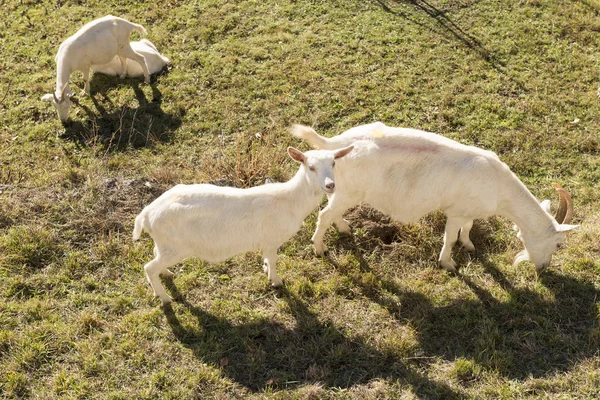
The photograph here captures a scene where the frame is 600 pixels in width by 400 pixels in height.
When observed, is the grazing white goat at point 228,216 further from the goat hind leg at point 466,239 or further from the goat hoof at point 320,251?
the goat hind leg at point 466,239

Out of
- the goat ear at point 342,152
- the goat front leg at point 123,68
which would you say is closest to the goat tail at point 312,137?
the goat ear at point 342,152

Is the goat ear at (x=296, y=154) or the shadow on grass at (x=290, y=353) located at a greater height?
the goat ear at (x=296, y=154)

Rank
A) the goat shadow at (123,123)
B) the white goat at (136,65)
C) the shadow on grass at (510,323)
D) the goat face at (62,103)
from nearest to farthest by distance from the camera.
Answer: the shadow on grass at (510,323)
the goat shadow at (123,123)
the goat face at (62,103)
the white goat at (136,65)

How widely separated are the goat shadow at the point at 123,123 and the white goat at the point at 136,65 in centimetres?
33

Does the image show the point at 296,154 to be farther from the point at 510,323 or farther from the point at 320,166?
the point at 510,323

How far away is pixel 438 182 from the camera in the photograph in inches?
240

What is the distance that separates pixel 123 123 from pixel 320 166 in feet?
16.0

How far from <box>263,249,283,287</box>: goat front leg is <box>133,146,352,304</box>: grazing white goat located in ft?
0.29

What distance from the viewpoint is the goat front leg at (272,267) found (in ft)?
19.5

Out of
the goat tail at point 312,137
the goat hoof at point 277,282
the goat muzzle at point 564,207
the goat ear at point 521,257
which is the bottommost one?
the goat hoof at point 277,282

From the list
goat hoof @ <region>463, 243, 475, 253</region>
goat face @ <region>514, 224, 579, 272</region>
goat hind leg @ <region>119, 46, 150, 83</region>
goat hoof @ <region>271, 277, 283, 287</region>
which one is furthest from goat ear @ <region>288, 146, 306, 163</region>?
goat hind leg @ <region>119, 46, 150, 83</region>

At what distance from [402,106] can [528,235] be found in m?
3.64

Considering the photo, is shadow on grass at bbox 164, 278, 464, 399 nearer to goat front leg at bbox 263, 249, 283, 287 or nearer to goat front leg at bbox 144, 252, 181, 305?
goat front leg at bbox 144, 252, 181, 305

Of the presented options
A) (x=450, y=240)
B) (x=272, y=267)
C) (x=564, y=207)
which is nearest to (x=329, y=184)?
(x=272, y=267)
